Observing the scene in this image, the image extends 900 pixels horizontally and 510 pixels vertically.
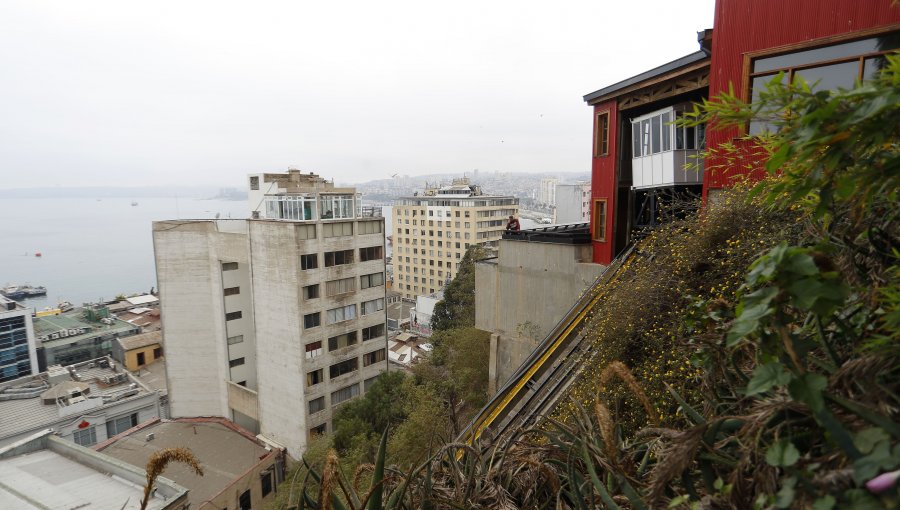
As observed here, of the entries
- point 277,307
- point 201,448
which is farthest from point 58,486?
point 277,307

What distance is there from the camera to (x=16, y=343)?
132 ft

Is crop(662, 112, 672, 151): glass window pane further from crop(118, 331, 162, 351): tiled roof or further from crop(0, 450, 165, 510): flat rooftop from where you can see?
crop(118, 331, 162, 351): tiled roof

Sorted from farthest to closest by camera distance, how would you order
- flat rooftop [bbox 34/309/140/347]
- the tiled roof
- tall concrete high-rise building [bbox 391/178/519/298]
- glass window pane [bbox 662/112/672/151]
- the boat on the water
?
the boat on the water < tall concrete high-rise building [bbox 391/178/519/298] < flat rooftop [bbox 34/309/140/347] < the tiled roof < glass window pane [bbox 662/112/672/151]

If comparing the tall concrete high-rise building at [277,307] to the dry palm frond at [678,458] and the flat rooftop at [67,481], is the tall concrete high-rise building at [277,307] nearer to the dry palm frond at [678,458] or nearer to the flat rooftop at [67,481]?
the flat rooftop at [67,481]

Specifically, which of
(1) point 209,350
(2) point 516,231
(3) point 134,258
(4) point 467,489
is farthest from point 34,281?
(4) point 467,489

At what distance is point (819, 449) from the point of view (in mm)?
2039

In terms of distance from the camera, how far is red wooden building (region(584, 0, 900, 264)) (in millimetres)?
8055

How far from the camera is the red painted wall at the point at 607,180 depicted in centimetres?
1372

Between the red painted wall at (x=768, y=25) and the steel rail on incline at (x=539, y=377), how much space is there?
392 cm

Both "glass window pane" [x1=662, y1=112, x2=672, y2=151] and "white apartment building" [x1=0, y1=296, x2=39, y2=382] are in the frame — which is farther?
"white apartment building" [x1=0, y1=296, x2=39, y2=382]

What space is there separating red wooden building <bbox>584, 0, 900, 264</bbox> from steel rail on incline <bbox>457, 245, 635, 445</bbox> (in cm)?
300

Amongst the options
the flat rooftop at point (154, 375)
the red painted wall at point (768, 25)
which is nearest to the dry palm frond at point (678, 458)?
the red painted wall at point (768, 25)

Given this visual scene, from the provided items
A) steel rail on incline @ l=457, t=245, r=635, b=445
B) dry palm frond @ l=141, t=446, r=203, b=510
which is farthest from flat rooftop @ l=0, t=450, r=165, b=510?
dry palm frond @ l=141, t=446, r=203, b=510

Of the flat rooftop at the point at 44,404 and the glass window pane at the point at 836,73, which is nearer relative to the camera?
the glass window pane at the point at 836,73
